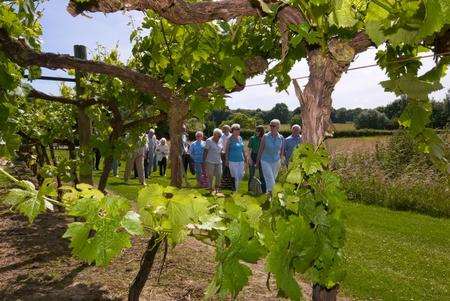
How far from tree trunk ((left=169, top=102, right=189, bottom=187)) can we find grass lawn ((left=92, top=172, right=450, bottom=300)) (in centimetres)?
280

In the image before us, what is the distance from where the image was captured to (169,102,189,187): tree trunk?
3528mm

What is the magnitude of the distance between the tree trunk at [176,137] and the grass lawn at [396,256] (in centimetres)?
280

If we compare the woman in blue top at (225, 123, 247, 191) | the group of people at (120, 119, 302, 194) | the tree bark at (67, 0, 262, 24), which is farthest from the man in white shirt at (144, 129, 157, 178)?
the tree bark at (67, 0, 262, 24)

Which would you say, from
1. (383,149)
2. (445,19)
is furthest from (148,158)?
(445,19)

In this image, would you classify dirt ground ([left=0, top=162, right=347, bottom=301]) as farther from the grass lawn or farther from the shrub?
the shrub

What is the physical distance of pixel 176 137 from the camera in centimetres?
354

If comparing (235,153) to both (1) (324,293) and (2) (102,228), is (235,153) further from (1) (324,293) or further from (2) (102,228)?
(2) (102,228)

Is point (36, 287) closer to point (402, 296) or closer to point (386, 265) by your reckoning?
point (402, 296)

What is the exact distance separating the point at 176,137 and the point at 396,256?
16.3 ft

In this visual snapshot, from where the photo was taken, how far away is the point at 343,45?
6.55 ft

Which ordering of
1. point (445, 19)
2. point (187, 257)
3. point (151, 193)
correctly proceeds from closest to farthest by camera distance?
point (445, 19)
point (151, 193)
point (187, 257)

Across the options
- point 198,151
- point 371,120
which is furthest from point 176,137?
point 371,120

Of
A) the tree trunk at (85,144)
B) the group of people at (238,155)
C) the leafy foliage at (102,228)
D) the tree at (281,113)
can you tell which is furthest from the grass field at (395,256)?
the tree at (281,113)

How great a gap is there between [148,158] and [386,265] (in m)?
11.6
